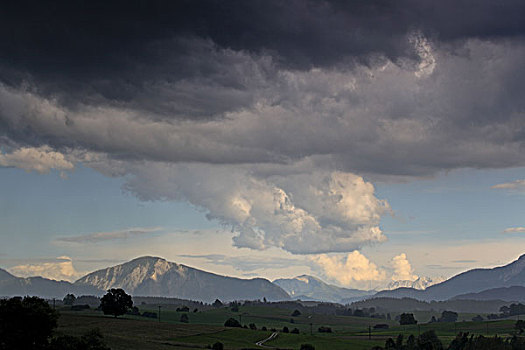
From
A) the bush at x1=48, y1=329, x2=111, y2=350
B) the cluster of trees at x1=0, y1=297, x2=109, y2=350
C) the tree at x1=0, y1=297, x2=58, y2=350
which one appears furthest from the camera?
the tree at x1=0, y1=297, x2=58, y2=350

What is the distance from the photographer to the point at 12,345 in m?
110

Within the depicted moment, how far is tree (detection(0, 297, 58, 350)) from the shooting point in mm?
110062

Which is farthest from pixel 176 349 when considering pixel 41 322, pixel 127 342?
pixel 41 322

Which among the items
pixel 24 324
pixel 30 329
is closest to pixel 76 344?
pixel 30 329

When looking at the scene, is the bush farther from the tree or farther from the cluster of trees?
the tree

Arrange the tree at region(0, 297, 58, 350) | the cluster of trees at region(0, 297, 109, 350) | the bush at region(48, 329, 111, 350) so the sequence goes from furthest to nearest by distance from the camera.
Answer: the tree at region(0, 297, 58, 350) → the cluster of trees at region(0, 297, 109, 350) → the bush at region(48, 329, 111, 350)

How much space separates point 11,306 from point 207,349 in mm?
93945

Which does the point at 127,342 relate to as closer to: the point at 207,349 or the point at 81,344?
the point at 207,349

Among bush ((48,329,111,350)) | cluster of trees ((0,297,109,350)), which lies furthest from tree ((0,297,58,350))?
bush ((48,329,111,350))

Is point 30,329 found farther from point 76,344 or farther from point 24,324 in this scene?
point 76,344

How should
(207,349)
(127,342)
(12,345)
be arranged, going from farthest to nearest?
1. (207,349)
2. (127,342)
3. (12,345)

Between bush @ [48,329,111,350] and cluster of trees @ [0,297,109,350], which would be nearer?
bush @ [48,329,111,350]

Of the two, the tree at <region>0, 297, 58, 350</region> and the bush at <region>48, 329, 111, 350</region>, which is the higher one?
the tree at <region>0, 297, 58, 350</region>

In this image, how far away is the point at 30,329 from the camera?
367 ft
